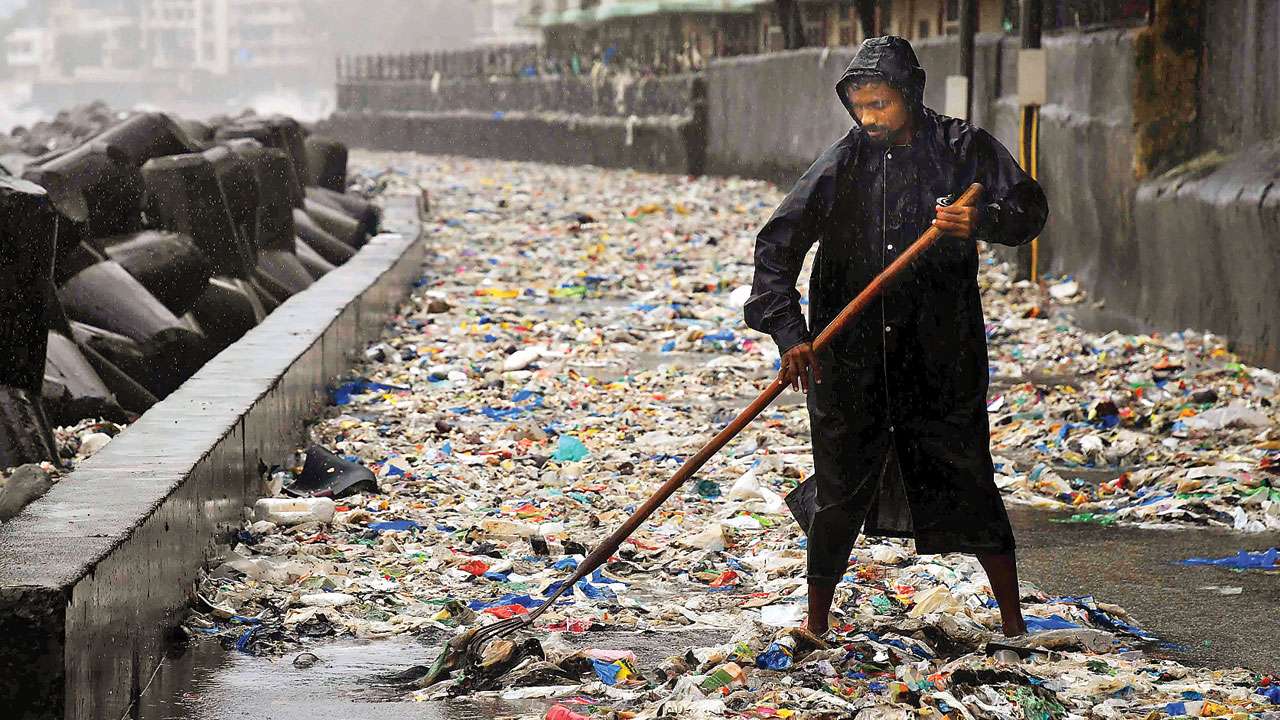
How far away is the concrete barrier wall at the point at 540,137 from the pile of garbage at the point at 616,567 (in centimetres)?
2058

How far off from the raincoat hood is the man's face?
0.07ft

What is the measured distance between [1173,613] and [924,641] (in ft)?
2.91

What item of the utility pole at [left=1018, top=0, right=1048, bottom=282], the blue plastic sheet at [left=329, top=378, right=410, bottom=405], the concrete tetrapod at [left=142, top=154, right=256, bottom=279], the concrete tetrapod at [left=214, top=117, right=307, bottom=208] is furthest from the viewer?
the concrete tetrapod at [left=214, top=117, right=307, bottom=208]

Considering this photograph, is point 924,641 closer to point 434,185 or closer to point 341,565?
point 341,565

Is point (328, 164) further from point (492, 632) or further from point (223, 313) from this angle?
point (492, 632)

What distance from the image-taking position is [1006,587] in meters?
4.63

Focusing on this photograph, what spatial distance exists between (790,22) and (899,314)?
937 inches

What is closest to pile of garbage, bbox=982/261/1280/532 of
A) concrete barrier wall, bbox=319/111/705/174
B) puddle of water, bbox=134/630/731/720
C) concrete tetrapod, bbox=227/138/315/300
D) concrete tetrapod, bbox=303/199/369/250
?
puddle of water, bbox=134/630/731/720

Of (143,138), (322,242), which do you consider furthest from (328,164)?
(143,138)

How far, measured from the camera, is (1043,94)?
516 inches

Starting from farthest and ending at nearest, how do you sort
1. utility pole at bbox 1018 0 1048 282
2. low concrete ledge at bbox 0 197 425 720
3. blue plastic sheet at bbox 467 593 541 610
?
1. utility pole at bbox 1018 0 1048 282
2. blue plastic sheet at bbox 467 593 541 610
3. low concrete ledge at bbox 0 197 425 720

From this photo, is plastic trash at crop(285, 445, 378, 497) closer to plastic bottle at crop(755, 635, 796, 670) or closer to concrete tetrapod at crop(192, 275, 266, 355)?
plastic bottle at crop(755, 635, 796, 670)

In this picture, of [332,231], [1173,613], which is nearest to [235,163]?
[332,231]

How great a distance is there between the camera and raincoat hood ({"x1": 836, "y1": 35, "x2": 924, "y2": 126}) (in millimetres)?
4469
